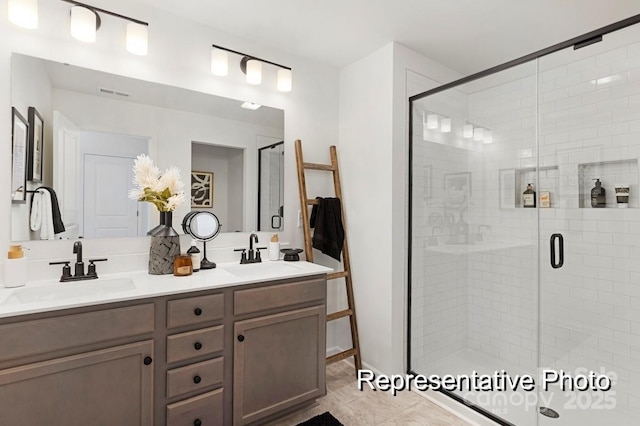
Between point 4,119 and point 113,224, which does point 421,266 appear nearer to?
point 113,224

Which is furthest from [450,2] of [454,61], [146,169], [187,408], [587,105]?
[187,408]

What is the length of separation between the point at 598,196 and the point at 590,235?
25 centimetres

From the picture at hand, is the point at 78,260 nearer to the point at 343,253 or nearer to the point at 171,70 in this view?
the point at 171,70

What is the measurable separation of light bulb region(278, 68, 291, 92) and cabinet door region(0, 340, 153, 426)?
1.89 m

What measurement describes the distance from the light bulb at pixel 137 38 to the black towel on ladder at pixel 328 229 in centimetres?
153

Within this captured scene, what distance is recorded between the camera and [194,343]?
1625 millimetres

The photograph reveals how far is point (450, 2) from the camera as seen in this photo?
77.4 inches

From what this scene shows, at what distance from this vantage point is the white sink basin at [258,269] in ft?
6.91

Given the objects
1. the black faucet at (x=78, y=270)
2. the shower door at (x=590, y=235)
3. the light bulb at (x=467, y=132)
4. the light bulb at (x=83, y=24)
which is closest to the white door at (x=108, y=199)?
the black faucet at (x=78, y=270)

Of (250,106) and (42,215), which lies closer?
(42,215)

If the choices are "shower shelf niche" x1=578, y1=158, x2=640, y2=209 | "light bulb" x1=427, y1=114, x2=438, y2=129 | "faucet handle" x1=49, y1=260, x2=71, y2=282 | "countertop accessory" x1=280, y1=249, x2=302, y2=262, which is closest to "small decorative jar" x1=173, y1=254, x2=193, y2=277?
"faucet handle" x1=49, y1=260, x2=71, y2=282

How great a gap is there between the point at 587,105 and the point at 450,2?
111 centimetres

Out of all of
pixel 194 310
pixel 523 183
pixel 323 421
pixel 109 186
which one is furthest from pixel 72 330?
pixel 523 183

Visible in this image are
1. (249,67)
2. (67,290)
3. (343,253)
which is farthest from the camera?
(343,253)
